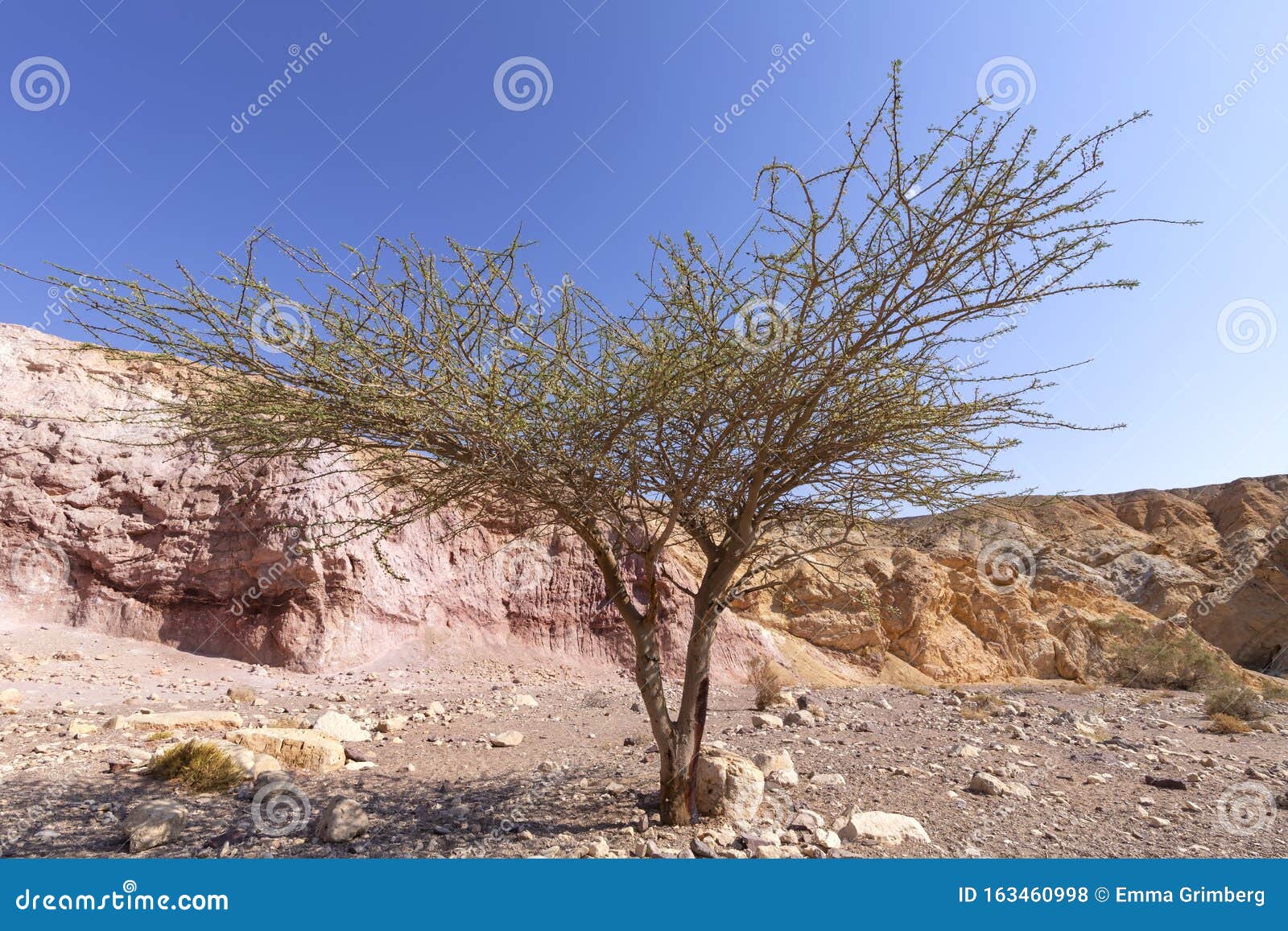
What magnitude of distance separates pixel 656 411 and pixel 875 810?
3769 mm

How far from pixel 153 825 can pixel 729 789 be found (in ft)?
13.1

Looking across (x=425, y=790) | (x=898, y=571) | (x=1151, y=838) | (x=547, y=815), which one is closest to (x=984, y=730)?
(x=1151, y=838)

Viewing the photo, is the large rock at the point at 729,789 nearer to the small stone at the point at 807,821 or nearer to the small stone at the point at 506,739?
the small stone at the point at 807,821

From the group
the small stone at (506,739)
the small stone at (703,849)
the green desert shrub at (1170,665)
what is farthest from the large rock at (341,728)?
the green desert shrub at (1170,665)

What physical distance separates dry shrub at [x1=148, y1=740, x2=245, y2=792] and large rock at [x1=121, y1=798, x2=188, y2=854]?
3.02 ft

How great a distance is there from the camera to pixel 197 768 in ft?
19.2

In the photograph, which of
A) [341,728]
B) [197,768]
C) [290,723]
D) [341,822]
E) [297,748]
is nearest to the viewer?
[341,822]

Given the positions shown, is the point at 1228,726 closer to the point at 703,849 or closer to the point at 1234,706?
the point at 1234,706

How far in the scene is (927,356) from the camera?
4555 mm

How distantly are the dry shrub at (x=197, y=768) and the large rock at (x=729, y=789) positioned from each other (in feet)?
13.3

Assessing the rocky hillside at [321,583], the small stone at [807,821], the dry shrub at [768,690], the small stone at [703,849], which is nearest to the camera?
the small stone at [703,849]

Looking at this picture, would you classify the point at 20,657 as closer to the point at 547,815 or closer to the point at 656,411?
the point at 547,815

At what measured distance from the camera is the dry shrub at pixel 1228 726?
33.0 feet

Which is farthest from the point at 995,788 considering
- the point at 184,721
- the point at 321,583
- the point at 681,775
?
the point at 321,583
